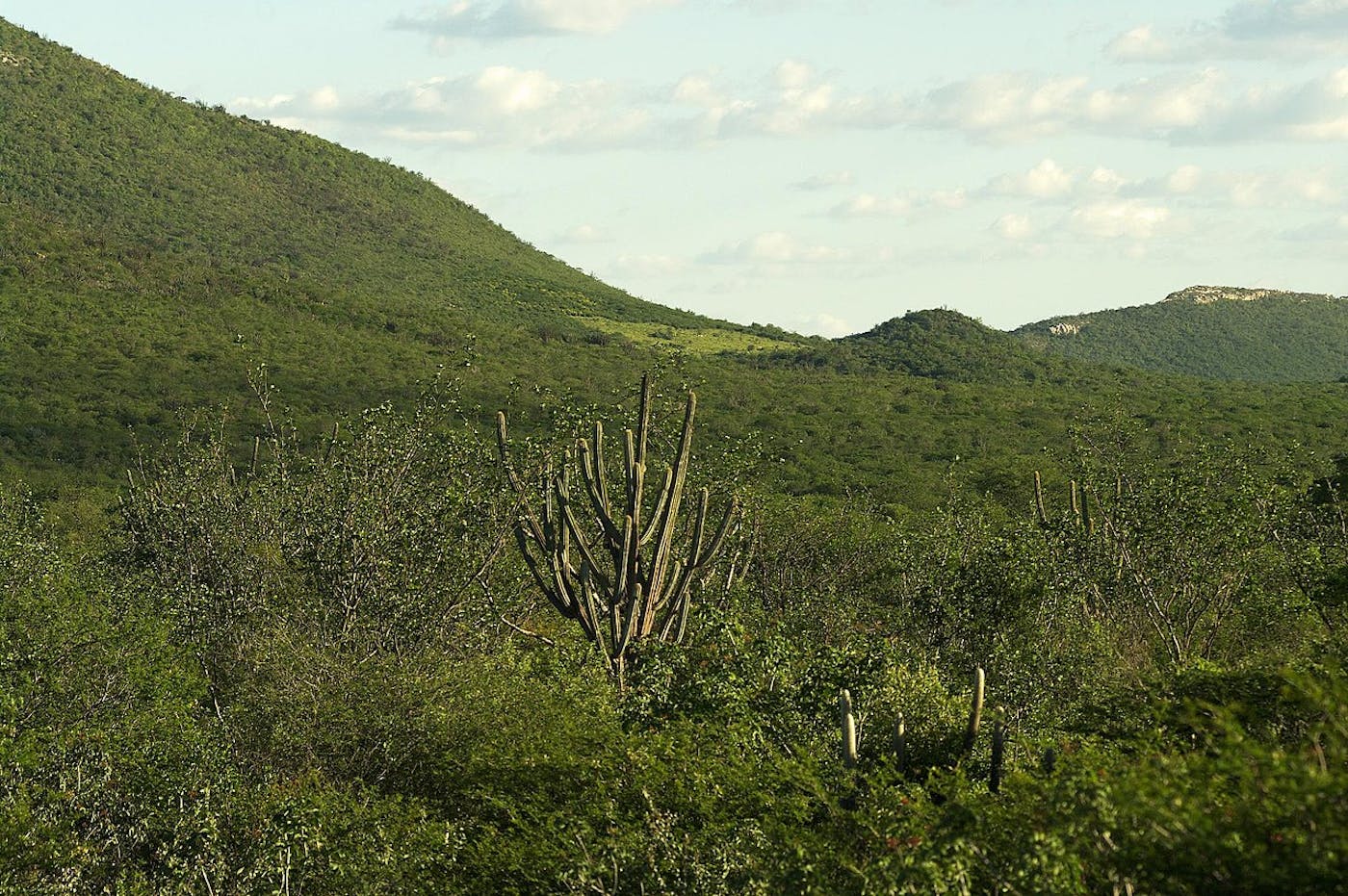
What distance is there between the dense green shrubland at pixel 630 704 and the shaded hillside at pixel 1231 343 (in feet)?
472

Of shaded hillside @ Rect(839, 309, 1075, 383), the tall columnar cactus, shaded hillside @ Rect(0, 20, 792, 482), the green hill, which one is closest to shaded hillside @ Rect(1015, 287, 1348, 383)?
shaded hillside @ Rect(839, 309, 1075, 383)

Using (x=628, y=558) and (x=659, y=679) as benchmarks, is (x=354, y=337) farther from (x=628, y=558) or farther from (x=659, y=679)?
(x=659, y=679)

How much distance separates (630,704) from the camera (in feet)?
71.3

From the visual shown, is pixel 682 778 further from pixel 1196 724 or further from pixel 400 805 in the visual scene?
pixel 1196 724

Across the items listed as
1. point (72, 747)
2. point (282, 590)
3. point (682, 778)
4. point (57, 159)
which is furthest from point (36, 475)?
point (57, 159)

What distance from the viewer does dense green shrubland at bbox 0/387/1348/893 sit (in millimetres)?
12328

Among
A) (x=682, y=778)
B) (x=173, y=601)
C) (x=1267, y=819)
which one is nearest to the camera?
(x=1267, y=819)

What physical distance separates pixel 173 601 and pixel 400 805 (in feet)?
41.3

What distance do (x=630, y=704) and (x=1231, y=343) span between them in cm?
17958

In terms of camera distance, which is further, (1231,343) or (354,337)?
(1231,343)

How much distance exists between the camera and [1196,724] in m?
11.5

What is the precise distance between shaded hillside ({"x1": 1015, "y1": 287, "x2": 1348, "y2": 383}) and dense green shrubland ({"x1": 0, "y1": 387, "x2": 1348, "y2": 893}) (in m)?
144

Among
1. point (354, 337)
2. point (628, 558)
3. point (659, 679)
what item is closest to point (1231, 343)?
point (354, 337)

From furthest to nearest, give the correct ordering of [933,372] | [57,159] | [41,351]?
1. [57,159]
2. [933,372]
3. [41,351]
